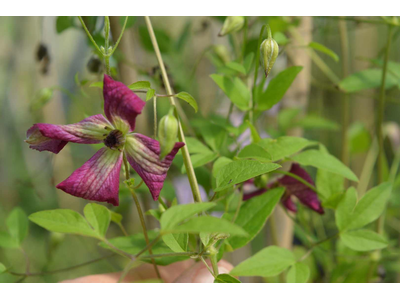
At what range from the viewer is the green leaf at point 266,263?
0.36m

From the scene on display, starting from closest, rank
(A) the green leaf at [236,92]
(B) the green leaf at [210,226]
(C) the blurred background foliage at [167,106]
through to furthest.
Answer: (B) the green leaf at [210,226], (A) the green leaf at [236,92], (C) the blurred background foliage at [167,106]

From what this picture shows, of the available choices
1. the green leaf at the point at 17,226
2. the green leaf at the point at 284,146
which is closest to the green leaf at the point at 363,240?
the green leaf at the point at 284,146

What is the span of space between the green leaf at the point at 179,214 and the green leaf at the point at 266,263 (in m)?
0.13

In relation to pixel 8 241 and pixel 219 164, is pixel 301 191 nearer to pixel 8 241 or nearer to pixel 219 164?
pixel 219 164

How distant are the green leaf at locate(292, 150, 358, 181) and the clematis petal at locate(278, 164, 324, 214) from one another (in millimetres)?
68

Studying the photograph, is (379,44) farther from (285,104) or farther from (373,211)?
(373,211)

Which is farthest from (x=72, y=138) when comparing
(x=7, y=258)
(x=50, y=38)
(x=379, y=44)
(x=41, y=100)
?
(x=379, y=44)

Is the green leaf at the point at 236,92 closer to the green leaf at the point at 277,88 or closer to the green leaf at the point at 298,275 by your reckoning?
the green leaf at the point at 277,88

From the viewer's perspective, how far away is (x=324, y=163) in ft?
1.33

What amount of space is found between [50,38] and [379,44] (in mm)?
981

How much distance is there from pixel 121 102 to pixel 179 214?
0.11 meters

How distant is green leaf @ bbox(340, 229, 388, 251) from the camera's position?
0.41m

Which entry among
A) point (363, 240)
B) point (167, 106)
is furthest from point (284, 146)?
point (167, 106)

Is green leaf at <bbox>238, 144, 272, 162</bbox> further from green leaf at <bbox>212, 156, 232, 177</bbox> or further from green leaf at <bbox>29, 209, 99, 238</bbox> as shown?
green leaf at <bbox>29, 209, 99, 238</bbox>
